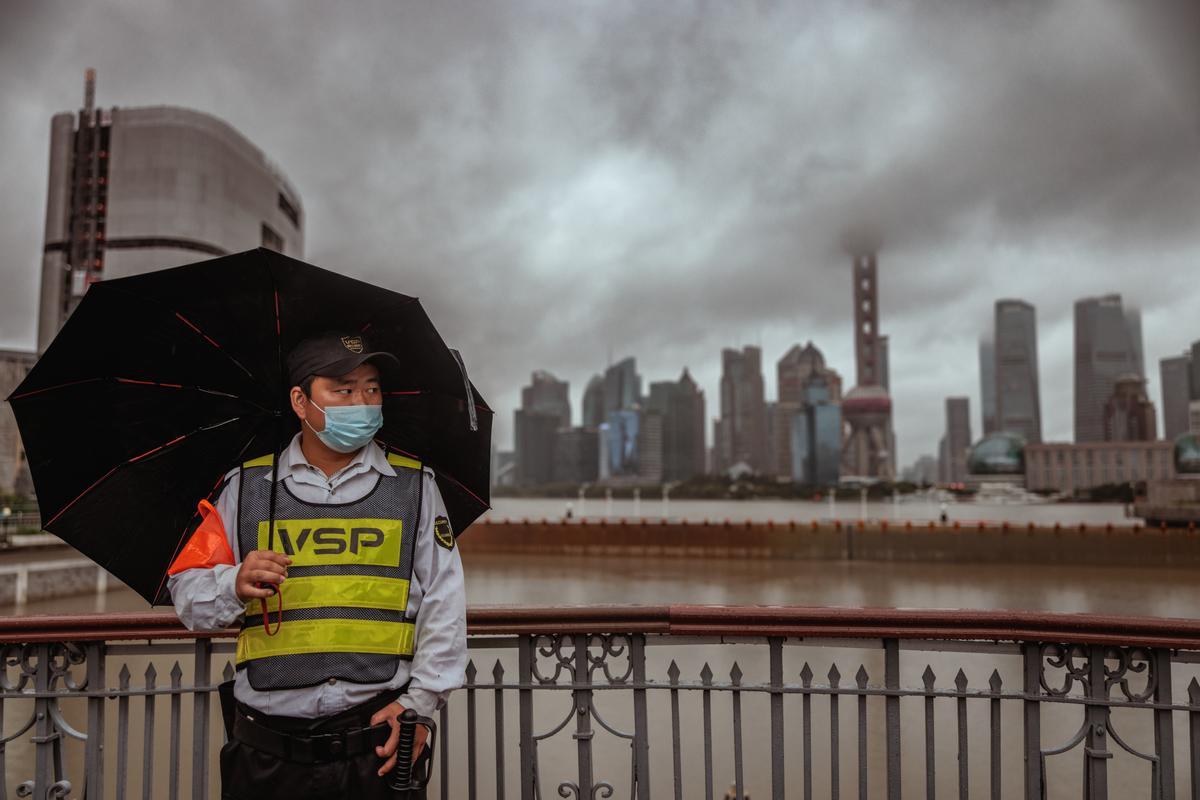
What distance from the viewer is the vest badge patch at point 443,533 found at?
88.5 inches

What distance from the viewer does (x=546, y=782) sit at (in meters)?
7.20

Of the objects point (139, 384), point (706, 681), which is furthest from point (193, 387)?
point (706, 681)

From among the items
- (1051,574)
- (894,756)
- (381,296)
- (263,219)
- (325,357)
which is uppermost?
(263,219)

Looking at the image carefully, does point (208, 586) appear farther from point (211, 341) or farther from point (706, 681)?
point (706, 681)

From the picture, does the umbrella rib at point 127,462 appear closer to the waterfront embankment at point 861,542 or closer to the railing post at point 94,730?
the railing post at point 94,730

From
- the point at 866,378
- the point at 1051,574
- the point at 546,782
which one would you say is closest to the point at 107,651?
A: the point at 546,782

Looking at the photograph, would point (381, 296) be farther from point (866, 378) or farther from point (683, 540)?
point (866, 378)

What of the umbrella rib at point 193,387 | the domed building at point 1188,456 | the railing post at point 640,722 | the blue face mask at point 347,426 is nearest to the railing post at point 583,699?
the railing post at point 640,722

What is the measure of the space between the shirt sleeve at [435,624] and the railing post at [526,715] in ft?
2.59

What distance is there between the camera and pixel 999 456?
108812mm

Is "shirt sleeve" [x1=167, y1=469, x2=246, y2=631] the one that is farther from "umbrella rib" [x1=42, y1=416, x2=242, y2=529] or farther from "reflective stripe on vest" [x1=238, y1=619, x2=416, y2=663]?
"umbrella rib" [x1=42, y1=416, x2=242, y2=529]

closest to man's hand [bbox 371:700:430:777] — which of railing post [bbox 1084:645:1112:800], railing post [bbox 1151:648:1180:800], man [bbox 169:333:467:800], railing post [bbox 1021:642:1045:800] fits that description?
man [bbox 169:333:467:800]

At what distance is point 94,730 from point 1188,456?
3012 inches

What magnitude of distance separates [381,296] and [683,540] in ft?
125
